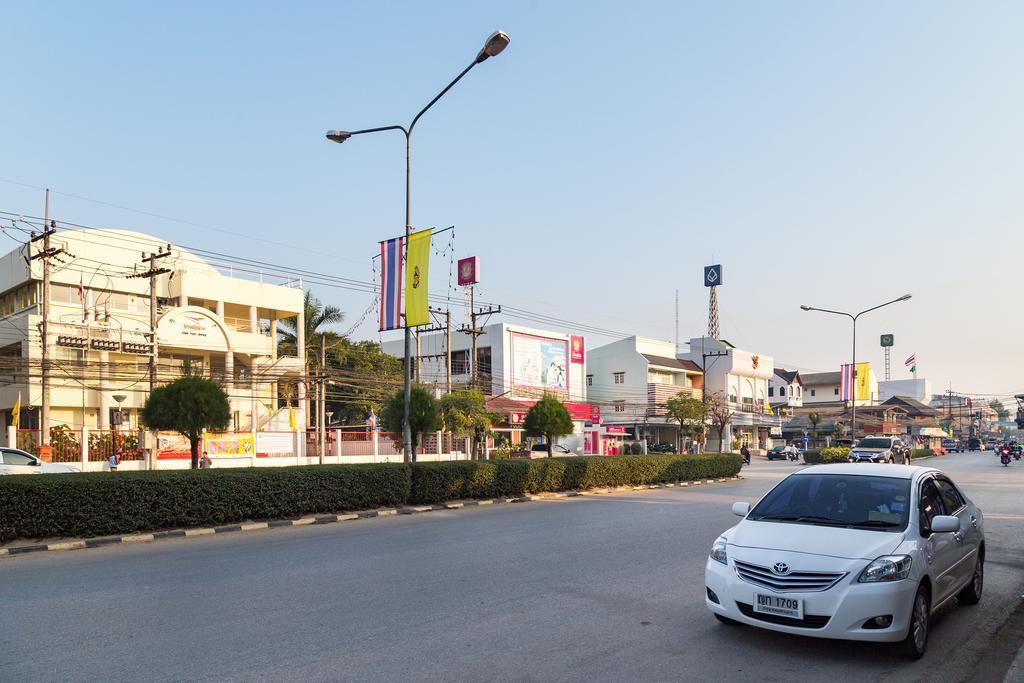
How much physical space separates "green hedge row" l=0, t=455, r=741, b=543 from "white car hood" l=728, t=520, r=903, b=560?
38.3 ft

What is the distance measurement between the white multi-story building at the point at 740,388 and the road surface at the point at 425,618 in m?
66.1

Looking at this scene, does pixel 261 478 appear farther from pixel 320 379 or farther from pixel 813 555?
pixel 320 379

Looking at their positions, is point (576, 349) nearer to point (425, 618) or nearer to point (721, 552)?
point (425, 618)

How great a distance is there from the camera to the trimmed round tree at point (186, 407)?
1827cm

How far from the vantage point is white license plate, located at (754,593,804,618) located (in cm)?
599

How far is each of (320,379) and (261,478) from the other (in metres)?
20.8

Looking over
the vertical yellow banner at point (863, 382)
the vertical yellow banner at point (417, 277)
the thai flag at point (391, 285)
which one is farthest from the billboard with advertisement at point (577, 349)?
the vertical yellow banner at point (417, 277)

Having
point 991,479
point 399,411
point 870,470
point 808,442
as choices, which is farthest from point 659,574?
point 808,442

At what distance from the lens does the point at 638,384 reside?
233ft

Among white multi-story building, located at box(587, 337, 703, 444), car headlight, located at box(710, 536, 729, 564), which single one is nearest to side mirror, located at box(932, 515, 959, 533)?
car headlight, located at box(710, 536, 729, 564)

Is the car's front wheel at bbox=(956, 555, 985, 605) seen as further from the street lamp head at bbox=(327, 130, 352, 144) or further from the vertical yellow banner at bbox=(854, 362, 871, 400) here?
the vertical yellow banner at bbox=(854, 362, 871, 400)

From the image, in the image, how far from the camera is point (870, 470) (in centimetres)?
774

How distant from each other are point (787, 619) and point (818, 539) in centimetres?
79

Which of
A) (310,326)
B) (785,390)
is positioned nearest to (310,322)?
(310,326)
